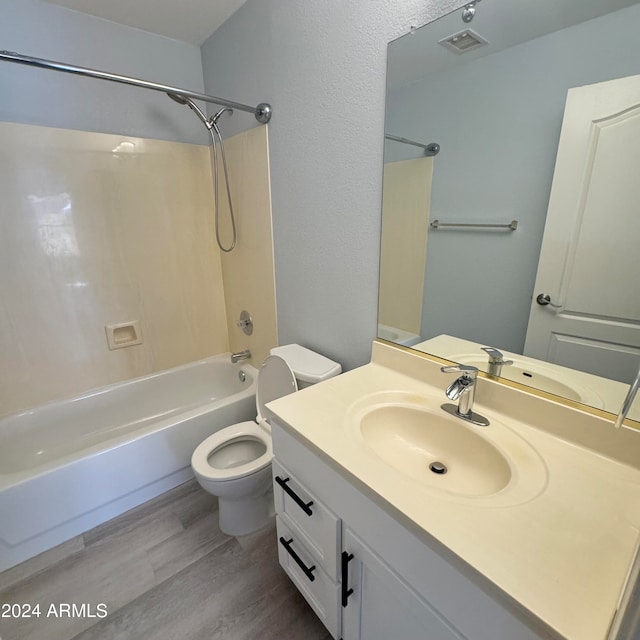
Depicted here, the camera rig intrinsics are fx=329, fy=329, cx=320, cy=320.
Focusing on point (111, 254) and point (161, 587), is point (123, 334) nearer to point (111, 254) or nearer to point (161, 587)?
point (111, 254)

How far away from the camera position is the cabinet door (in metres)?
0.66

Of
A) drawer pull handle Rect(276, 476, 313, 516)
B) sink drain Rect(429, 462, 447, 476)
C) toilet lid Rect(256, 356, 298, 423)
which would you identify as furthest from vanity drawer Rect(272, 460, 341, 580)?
toilet lid Rect(256, 356, 298, 423)

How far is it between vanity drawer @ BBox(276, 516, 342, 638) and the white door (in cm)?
94

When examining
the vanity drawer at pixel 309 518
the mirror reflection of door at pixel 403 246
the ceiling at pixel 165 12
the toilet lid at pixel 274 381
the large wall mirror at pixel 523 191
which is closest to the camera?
the large wall mirror at pixel 523 191

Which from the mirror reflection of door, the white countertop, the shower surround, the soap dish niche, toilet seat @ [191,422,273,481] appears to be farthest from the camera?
the soap dish niche

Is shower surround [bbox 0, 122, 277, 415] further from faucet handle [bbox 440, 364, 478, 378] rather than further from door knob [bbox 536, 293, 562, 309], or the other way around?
Result: door knob [bbox 536, 293, 562, 309]

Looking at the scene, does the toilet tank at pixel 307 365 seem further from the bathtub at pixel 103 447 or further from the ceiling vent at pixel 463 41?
the ceiling vent at pixel 463 41

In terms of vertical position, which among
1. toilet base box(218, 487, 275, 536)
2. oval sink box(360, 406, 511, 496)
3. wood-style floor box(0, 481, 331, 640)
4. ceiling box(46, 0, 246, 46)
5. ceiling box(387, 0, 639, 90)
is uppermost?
ceiling box(46, 0, 246, 46)

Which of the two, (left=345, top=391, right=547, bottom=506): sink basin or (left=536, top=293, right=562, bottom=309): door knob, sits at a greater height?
(left=536, top=293, right=562, bottom=309): door knob

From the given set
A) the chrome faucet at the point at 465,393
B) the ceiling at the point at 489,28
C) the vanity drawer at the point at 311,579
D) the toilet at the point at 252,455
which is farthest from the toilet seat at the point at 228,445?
the ceiling at the point at 489,28

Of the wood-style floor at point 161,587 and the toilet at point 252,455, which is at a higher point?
the toilet at point 252,455

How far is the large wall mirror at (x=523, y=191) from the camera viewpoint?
2.56 feet

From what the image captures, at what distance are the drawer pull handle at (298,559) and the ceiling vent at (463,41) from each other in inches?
64.2

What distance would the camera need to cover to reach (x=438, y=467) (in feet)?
3.11
